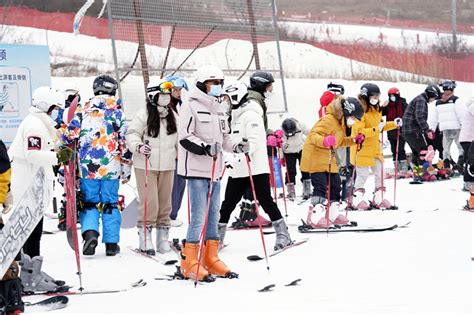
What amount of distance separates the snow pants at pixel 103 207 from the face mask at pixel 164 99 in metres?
0.86

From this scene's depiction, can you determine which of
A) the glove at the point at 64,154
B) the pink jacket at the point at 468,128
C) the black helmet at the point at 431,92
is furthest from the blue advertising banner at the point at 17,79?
the black helmet at the point at 431,92

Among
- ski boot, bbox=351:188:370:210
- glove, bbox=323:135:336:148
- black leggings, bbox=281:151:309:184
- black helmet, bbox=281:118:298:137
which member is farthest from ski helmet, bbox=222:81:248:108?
black leggings, bbox=281:151:309:184

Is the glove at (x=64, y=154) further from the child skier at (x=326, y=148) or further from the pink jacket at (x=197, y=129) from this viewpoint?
the child skier at (x=326, y=148)

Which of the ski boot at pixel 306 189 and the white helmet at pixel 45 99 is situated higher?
the white helmet at pixel 45 99

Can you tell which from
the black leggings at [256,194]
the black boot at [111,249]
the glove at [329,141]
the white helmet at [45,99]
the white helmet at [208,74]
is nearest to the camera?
the white helmet at [208,74]

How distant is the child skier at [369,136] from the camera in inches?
415

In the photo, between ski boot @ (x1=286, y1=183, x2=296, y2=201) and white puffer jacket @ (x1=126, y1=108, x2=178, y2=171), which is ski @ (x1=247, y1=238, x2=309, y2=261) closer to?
white puffer jacket @ (x1=126, y1=108, x2=178, y2=171)

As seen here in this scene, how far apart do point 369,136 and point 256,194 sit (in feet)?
9.15

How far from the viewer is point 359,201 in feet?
36.2

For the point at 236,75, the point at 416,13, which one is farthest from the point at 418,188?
the point at 416,13

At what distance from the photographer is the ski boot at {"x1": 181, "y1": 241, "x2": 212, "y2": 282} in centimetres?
664

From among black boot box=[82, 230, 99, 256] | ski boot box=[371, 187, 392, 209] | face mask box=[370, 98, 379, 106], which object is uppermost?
face mask box=[370, 98, 379, 106]

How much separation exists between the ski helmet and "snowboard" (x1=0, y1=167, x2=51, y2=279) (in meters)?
2.35

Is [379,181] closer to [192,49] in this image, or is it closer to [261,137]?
[261,137]
